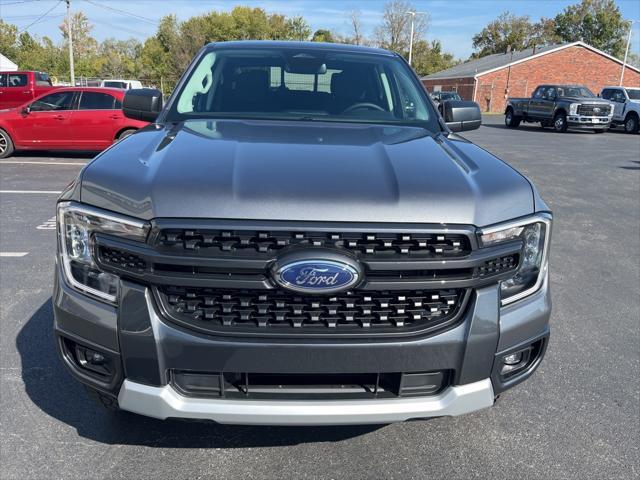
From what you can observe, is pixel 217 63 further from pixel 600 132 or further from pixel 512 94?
pixel 512 94

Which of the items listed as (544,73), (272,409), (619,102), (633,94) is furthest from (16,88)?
(544,73)

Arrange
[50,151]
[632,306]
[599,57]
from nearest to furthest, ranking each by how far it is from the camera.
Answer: [632,306] → [50,151] → [599,57]

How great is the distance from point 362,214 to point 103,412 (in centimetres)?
179

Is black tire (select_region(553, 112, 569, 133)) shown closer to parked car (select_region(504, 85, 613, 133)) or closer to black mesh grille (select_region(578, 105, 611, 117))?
parked car (select_region(504, 85, 613, 133))

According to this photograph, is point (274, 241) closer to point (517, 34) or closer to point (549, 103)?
point (549, 103)

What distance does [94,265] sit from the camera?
2.07 meters

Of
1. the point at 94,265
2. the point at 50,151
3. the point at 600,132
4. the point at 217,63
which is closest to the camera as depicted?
the point at 94,265

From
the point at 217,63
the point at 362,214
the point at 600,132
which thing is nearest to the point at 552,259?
the point at 217,63

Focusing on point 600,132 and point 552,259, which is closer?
point 552,259

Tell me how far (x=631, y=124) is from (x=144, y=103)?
2672 cm

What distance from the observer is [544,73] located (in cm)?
5000

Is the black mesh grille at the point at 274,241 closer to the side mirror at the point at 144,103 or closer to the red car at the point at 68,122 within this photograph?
the side mirror at the point at 144,103

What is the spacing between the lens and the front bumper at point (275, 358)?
1979 millimetres

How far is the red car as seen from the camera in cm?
1155
